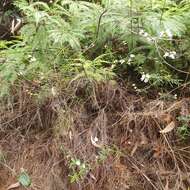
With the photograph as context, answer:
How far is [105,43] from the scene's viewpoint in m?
3.31

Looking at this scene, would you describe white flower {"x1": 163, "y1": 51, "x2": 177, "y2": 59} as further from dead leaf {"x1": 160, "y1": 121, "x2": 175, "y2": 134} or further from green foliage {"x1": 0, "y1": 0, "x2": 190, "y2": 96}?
dead leaf {"x1": 160, "y1": 121, "x2": 175, "y2": 134}

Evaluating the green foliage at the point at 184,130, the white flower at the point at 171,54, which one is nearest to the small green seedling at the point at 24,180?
the green foliage at the point at 184,130

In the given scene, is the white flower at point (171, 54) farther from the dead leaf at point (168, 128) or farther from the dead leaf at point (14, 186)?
the dead leaf at point (14, 186)

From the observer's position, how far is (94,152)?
112 inches

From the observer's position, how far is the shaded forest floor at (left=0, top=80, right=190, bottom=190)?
2768 mm

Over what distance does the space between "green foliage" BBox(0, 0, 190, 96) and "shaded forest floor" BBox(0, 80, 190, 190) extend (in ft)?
0.48

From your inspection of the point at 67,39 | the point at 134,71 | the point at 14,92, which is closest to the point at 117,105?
the point at 134,71

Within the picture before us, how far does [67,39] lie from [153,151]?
97 centimetres

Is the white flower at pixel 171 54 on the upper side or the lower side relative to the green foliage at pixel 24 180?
upper

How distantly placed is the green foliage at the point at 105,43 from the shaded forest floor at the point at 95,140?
15 centimetres

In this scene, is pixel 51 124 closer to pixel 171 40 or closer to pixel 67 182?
pixel 67 182

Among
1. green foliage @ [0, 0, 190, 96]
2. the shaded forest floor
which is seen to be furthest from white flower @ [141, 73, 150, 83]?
the shaded forest floor

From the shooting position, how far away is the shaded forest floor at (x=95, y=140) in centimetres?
277

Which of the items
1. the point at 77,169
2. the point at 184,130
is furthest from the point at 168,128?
the point at 77,169
